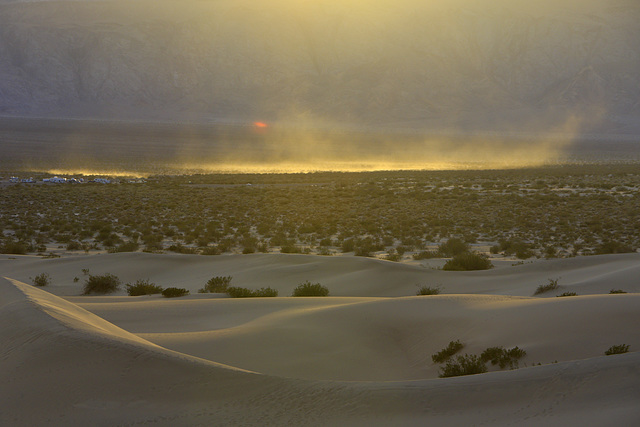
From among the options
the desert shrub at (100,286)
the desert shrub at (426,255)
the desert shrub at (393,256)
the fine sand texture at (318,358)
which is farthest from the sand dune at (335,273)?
the desert shrub at (393,256)

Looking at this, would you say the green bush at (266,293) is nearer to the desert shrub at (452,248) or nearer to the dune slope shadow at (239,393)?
the dune slope shadow at (239,393)

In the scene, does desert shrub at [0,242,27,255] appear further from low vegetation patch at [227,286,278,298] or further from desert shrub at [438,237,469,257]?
desert shrub at [438,237,469,257]

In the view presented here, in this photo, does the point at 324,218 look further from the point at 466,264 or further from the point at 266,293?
the point at 266,293

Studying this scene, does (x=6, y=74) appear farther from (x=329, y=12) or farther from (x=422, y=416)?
(x=422, y=416)

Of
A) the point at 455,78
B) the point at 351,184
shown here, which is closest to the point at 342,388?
the point at 351,184

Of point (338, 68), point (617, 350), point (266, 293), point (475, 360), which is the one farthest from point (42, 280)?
point (338, 68)
